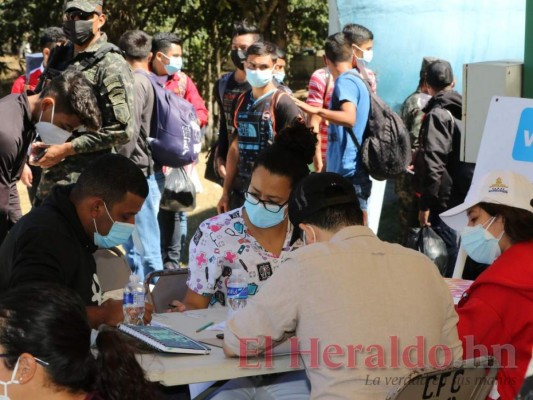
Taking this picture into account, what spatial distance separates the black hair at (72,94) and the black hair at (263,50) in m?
1.77

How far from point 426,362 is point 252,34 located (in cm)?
474

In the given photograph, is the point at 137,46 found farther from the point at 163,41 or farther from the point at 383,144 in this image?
the point at 383,144

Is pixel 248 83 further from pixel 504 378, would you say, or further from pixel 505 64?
pixel 504 378

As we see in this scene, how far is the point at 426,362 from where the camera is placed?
3027mm

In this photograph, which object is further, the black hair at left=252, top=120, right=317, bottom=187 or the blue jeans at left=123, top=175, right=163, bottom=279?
the blue jeans at left=123, top=175, right=163, bottom=279

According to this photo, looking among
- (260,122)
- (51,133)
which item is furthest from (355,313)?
(260,122)

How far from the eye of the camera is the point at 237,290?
13.4ft

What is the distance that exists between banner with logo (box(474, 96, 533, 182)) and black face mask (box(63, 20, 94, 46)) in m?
2.50

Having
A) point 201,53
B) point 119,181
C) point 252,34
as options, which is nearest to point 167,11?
point 201,53

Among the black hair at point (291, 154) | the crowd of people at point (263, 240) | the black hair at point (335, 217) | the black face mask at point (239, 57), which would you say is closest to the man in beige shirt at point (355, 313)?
the crowd of people at point (263, 240)

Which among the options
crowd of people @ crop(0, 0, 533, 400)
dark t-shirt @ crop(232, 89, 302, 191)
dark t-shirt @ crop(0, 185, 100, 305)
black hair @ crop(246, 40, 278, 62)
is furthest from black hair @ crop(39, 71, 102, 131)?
black hair @ crop(246, 40, 278, 62)

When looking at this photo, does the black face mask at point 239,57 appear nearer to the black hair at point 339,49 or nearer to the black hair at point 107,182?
the black hair at point 339,49

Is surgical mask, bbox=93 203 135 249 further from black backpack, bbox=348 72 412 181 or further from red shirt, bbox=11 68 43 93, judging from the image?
red shirt, bbox=11 68 43 93

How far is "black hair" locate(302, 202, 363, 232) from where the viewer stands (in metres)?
3.23
